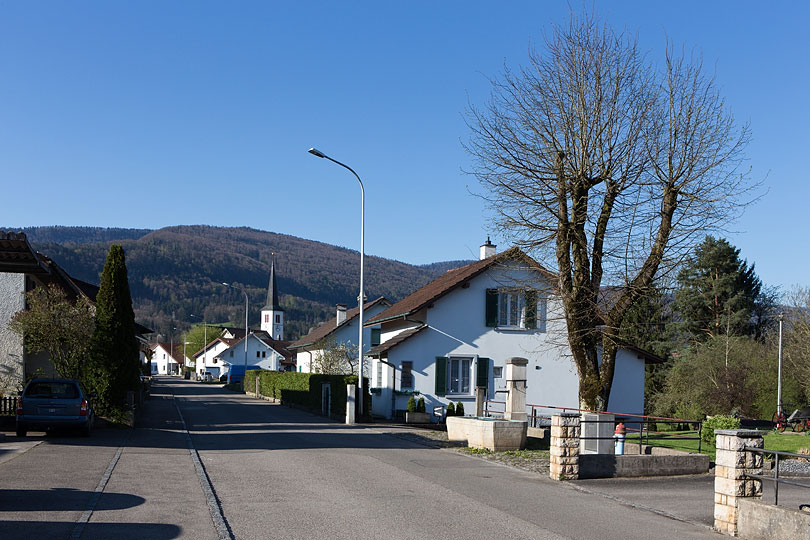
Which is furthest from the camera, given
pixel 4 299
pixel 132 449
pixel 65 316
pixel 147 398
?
pixel 147 398

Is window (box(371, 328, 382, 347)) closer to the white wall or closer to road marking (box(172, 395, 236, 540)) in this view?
the white wall

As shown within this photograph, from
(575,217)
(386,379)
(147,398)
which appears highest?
(575,217)

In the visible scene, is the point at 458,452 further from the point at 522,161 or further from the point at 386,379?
the point at 386,379

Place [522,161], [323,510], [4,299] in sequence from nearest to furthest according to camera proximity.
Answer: [323,510]
[522,161]
[4,299]

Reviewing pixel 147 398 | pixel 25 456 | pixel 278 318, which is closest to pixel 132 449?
pixel 25 456

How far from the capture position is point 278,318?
438 ft

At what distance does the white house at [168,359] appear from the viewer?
16724cm

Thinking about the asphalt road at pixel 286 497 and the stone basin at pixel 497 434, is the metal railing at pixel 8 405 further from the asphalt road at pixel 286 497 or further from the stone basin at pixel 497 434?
the stone basin at pixel 497 434

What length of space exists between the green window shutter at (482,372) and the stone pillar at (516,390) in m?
11.0

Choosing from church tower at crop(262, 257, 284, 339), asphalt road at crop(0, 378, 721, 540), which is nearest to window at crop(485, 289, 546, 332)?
asphalt road at crop(0, 378, 721, 540)

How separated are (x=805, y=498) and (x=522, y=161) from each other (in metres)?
9.73

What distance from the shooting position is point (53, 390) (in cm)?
1998

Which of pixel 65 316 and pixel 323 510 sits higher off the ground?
pixel 65 316

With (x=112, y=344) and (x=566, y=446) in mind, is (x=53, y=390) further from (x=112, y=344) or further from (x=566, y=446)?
(x=566, y=446)
